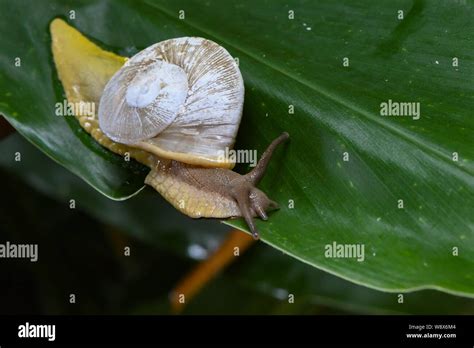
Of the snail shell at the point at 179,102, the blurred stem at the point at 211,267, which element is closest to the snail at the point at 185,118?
the snail shell at the point at 179,102

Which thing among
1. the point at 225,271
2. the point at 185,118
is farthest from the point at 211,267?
the point at 185,118

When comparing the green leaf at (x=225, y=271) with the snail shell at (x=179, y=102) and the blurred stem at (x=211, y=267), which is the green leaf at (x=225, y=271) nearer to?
the blurred stem at (x=211, y=267)

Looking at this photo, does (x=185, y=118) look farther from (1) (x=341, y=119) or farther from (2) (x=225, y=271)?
(2) (x=225, y=271)

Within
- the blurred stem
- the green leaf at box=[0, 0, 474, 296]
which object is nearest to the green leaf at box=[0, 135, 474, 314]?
the blurred stem

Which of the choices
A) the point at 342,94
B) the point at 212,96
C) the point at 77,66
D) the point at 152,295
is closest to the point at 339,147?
the point at 342,94

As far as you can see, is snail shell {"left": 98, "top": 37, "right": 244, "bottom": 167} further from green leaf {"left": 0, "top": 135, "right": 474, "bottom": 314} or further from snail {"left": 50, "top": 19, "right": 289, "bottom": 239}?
green leaf {"left": 0, "top": 135, "right": 474, "bottom": 314}

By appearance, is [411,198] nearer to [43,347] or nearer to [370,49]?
[370,49]

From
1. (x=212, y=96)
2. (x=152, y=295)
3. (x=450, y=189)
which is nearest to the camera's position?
(x=450, y=189)
